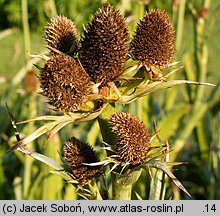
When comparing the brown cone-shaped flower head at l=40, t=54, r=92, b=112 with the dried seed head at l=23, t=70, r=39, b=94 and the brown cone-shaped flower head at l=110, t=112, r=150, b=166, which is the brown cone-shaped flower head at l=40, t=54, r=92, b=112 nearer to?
the brown cone-shaped flower head at l=110, t=112, r=150, b=166

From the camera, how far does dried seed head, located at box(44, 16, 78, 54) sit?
1.35 m

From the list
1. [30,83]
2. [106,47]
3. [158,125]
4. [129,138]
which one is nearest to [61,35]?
[106,47]

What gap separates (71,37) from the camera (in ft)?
4.45

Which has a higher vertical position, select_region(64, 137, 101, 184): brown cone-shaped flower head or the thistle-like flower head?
the thistle-like flower head

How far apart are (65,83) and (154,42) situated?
0.23 meters

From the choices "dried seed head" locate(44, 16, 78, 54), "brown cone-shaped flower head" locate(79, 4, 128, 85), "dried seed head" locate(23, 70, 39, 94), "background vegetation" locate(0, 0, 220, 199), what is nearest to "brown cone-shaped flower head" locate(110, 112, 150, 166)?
"brown cone-shaped flower head" locate(79, 4, 128, 85)

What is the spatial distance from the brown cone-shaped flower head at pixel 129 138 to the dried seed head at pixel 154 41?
134 mm

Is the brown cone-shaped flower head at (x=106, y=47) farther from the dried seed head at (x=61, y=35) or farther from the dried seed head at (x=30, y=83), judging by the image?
the dried seed head at (x=30, y=83)

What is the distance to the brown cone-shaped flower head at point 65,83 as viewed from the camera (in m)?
1.23

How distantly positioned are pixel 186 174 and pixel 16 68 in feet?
15.5

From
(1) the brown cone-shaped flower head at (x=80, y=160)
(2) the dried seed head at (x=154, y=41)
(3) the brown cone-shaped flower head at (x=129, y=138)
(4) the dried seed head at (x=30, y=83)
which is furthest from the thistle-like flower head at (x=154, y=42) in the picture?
(4) the dried seed head at (x=30, y=83)

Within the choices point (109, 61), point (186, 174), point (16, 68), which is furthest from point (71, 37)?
point (16, 68)

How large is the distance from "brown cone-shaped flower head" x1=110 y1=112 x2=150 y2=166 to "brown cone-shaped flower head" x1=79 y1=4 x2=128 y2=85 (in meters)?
0.10

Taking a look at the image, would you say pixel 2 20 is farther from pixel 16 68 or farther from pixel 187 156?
pixel 187 156
